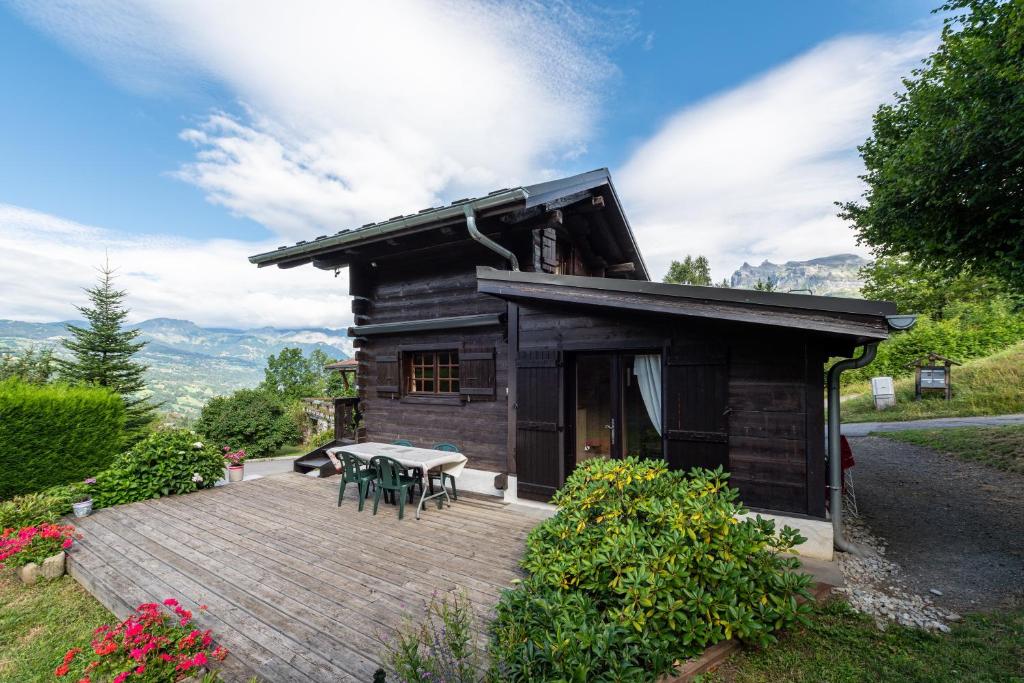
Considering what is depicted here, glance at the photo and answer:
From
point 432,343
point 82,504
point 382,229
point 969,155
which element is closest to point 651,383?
point 432,343

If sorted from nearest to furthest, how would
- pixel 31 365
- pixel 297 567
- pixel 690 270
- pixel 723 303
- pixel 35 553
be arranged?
pixel 723 303, pixel 297 567, pixel 35 553, pixel 31 365, pixel 690 270

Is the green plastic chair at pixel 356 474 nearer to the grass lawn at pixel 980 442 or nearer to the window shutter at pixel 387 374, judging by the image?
the window shutter at pixel 387 374

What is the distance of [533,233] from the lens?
20.3ft

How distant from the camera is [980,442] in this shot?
8.41 metres

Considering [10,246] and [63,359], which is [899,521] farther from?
[10,246]

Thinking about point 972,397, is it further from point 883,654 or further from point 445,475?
point 445,475

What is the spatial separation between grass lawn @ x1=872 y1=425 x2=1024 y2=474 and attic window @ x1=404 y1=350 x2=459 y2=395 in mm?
9815

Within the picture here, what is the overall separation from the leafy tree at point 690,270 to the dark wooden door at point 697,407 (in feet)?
94.5

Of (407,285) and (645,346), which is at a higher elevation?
(407,285)

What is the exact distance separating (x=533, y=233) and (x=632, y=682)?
5328 mm

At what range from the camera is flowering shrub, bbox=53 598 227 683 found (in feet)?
7.92

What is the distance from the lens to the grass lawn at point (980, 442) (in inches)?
292

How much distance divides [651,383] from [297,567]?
14.0 ft

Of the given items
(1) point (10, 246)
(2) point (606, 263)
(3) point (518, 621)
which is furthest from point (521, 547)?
(1) point (10, 246)
